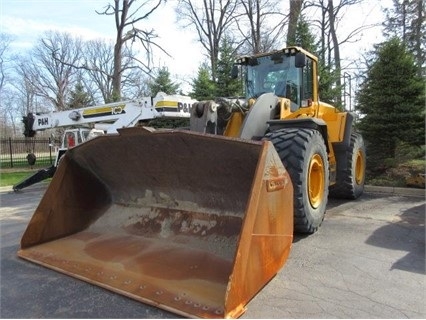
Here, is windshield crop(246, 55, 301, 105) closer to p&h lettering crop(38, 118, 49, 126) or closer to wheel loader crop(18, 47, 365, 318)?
wheel loader crop(18, 47, 365, 318)

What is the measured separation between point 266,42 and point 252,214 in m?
22.7

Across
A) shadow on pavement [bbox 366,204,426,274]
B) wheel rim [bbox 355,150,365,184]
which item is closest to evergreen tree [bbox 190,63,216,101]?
wheel rim [bbox 355,150,365,184]

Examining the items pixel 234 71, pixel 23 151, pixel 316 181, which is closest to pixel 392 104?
pixel 234 71

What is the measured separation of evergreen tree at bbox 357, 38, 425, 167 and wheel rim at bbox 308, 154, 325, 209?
625 cm

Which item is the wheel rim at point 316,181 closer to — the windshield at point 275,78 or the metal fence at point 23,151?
the windshield at point 275,78

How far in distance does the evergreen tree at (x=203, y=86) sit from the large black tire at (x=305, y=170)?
11.5 meters

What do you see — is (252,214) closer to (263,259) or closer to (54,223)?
(263,259)

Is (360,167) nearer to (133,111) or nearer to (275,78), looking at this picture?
(275,78)

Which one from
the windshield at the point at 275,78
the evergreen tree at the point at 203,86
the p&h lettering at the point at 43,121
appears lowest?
the p&h lettering at the point at 43,121

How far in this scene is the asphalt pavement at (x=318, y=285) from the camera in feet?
9.71

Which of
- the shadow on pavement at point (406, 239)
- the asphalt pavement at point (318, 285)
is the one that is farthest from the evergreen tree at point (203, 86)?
the asphalt pavement at point (318, 285)

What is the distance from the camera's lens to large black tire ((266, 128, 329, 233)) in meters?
4.36

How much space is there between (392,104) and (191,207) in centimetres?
837

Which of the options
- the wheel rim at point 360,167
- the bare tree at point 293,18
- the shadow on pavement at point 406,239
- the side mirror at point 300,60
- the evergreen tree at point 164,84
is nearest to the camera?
the shadow on pavement at point 406,239
